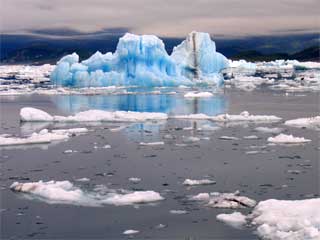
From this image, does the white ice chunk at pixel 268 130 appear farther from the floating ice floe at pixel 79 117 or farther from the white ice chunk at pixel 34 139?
the white ice chunk at pixel 34 139

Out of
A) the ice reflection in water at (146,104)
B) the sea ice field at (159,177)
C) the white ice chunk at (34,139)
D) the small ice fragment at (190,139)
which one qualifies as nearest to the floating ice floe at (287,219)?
the sea ice field at (159,177)

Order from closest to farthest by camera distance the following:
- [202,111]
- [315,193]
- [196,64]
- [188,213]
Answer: [188,213] < [315,193] < [202,111] < [196,64]

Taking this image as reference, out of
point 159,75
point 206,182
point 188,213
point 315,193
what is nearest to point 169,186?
point 206,182

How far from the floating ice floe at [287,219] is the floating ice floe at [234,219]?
0.12 meters

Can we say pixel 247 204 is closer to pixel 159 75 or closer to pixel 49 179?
pixel 49 179

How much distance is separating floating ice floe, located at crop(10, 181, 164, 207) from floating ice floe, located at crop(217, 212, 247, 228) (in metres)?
1.27

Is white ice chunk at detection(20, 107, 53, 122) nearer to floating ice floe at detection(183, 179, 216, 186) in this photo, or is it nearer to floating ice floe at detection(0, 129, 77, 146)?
floating ice floe at detection(0, 129, 77, 146)

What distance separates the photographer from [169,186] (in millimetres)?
9266

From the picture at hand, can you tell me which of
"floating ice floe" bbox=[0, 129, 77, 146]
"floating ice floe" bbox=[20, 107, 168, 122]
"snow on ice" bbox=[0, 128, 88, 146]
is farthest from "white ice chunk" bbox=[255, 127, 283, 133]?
"floating ice floe" bbox=[0, 129, 77, 146]

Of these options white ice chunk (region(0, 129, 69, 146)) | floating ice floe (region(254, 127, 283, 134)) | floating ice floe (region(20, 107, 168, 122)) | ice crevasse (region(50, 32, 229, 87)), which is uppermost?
ice crevasse (region(50, 32, 229, 87))

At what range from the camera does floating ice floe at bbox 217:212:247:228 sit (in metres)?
7.18

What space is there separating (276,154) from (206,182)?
2992mm

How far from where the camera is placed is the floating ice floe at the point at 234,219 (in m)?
7.18

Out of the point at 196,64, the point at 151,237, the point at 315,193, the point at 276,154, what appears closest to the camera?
the point at 151,237
